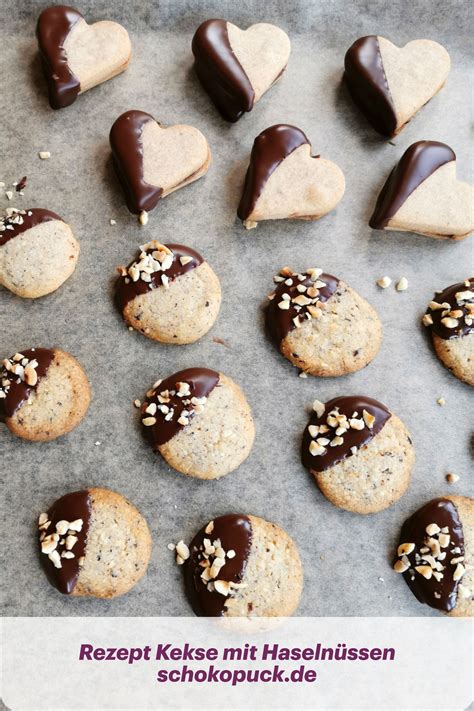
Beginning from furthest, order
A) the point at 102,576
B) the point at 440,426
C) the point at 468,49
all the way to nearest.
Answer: the point at 468,49, the point at 440,426, the point at 102,576

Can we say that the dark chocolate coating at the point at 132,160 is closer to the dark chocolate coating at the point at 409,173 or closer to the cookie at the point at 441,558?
the dark chocolate coating at the point at 409,173

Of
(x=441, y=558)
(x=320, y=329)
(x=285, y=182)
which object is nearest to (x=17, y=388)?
(x=320, y=329)

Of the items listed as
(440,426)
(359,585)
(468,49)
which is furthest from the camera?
(468,49)

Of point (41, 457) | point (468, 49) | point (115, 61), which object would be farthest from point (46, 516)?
point (468, 49)

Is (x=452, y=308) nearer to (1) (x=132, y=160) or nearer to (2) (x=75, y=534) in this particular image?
(1) (x=132, y=160)

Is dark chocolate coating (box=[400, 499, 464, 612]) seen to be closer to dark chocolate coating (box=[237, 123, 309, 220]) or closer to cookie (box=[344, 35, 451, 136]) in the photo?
dark chocolate coating (box=[237, 123, 309, 220])

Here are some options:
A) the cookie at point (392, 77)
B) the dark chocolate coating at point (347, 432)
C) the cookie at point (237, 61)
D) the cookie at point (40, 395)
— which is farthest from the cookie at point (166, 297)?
the cookie at point (392, 77)
